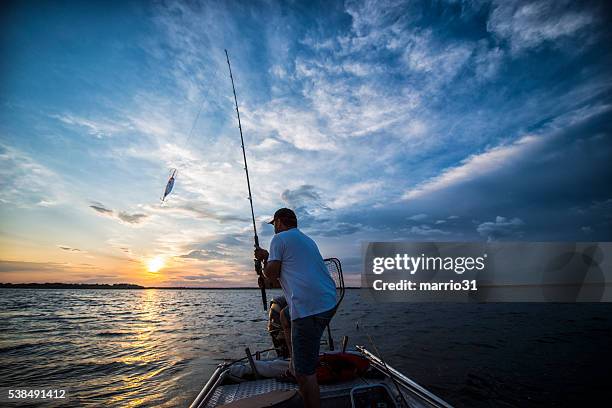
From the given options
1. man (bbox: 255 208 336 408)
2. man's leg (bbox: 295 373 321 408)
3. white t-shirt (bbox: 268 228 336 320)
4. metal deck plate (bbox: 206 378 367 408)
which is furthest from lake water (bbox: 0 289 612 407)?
white t-shirt (bbox: 268 228 336 320)

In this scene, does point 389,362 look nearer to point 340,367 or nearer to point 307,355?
point 340,367

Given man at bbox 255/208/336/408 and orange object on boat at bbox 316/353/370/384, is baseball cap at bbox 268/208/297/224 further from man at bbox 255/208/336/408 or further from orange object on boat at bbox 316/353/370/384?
orange object on boat at bbox 316/353/370/384

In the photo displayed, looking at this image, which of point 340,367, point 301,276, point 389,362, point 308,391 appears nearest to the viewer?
point 308,391

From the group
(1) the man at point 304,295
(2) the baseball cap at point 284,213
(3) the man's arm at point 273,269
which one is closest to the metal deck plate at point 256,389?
(1) the man at point 304,295

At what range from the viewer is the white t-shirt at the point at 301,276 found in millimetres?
3299

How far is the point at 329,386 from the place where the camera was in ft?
14.7

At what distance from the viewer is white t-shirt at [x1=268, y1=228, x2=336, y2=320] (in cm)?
330

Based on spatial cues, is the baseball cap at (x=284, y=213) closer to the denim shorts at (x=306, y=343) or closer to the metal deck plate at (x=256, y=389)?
the denim shorts at (x=306, y=343)

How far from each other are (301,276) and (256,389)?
8.63 feet

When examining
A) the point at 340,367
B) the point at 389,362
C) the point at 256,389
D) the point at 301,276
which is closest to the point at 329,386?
the point at 340,367

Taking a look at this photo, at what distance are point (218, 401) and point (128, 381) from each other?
7131mm

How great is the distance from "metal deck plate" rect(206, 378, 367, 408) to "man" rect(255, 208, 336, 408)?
1321mm

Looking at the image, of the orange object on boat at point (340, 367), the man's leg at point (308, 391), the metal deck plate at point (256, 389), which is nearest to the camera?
the man's leg at point (308, 391)

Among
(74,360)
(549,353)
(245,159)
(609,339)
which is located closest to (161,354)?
(74,360)
